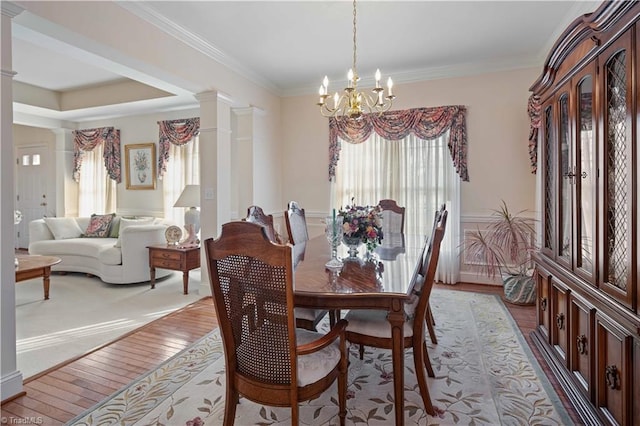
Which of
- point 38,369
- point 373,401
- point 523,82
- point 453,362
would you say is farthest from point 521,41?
point 38,369

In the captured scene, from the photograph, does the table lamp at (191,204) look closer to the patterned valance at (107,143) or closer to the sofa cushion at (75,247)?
the sofa cushion at (75,247)

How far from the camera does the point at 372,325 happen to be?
6.28 ft

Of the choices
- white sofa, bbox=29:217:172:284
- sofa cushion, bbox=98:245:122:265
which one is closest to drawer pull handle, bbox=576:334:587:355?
white sofa, bbox=29:217:172:284

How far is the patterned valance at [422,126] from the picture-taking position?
172 inches

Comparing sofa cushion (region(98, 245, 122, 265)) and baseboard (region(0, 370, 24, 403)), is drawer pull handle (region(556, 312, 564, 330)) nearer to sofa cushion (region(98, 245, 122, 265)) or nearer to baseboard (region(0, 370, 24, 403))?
baseboard (region(0, 370, 24, 403))

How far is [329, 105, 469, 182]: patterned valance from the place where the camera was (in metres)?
4.38

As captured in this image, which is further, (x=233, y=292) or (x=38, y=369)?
(x=38, y=369)

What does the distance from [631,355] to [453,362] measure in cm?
116

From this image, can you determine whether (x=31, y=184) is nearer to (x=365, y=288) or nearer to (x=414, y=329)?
(x=365, y=288)

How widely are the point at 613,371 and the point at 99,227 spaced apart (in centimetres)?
618

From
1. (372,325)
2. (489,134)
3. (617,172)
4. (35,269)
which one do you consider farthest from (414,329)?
(35,269)

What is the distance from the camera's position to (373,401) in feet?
6.57

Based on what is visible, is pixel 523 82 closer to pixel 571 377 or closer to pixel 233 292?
pixel 571 377

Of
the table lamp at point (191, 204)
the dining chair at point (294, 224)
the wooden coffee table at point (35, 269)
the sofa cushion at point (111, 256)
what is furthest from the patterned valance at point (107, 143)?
the dining chair at point (294, 224)
